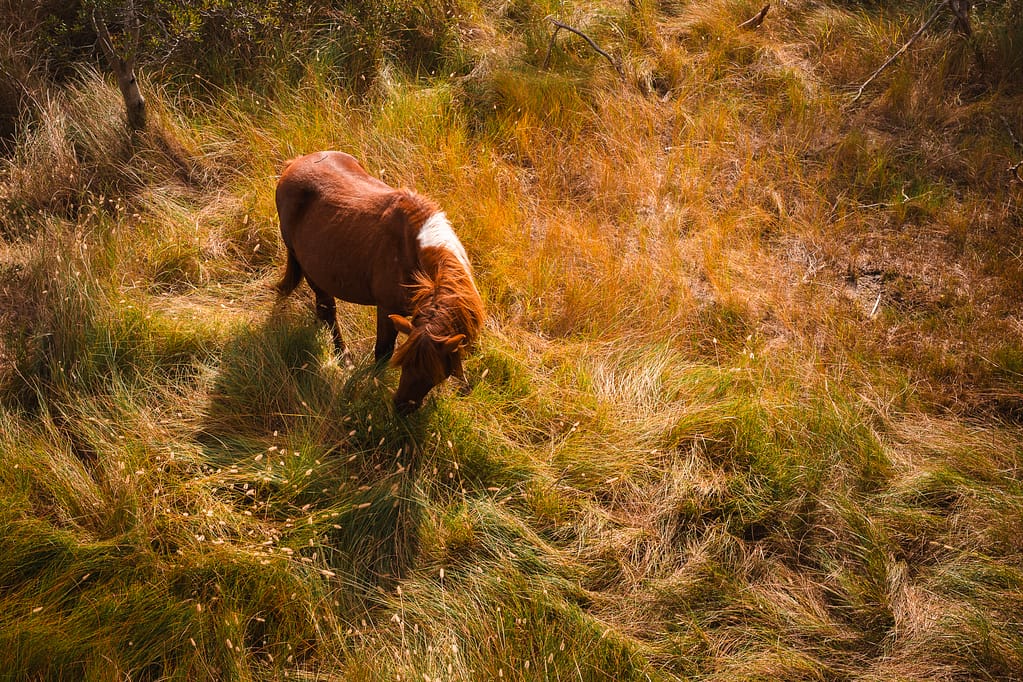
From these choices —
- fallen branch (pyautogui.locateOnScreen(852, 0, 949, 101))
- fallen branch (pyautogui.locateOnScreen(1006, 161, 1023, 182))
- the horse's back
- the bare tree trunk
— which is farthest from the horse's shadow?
fallen branch (pyautogui.locateOnScreen(852, 0, 949, 101))

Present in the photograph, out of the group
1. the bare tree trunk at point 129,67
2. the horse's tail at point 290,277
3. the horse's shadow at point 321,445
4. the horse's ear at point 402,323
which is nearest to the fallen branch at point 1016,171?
the horse's ear at point 402,323

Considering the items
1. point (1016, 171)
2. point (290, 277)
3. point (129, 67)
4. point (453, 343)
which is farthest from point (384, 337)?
point (1016, 171)

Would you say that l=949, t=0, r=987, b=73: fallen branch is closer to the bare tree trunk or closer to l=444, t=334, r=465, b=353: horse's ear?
l=444, t=334, r=465, b=353: horse's ear

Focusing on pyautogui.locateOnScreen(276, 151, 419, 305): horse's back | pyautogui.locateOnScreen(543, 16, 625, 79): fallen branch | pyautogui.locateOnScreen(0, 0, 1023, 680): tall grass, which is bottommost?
pyautogui.locateOnScreen(0, 0, 1023, 680): tall grass

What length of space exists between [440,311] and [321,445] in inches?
34.7

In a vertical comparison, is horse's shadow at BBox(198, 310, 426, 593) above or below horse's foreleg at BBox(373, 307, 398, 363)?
below

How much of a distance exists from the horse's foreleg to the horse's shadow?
6 centimetres

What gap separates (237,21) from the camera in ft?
18.6

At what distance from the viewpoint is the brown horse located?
10.6ft

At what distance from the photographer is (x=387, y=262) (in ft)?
11.8

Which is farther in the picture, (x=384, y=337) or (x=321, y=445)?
(x=384, y=337)

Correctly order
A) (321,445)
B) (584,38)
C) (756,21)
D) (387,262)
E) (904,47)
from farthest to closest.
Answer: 1. (756,21)
2. (584,38)
3. (904,47)
4. (387,262)
5. (321,445)

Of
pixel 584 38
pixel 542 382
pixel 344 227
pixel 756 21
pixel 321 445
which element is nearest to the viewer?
pixel 321 445

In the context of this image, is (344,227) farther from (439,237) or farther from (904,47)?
(904,47)
